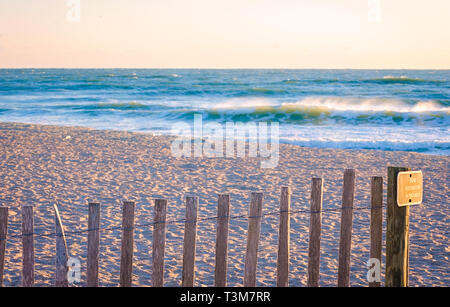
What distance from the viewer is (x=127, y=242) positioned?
358cm

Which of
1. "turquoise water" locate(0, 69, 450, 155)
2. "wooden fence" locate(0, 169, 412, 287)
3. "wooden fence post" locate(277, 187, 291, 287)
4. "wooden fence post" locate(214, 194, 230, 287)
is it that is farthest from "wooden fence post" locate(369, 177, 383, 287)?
Result: "turquoise water" locate(0, 69, 450, 155)

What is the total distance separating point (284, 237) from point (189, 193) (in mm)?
4847

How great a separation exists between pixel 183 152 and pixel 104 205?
5332 mm

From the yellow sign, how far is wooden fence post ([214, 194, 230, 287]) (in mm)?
1176

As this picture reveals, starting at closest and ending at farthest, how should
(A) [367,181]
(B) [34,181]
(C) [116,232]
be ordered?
(C) [116,232], (B) [34,181], (A) [367,181]

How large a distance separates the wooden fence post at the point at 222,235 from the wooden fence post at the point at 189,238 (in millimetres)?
168

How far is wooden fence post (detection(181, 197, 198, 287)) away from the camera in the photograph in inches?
139

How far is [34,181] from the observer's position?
9.12 m

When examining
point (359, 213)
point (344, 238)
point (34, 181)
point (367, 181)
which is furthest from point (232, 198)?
point (344, 238)

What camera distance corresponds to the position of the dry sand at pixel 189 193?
5.39 m

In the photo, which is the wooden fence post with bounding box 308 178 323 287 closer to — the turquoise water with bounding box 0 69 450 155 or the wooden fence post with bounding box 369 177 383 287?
the wooden fence post with bounding box 369 177 383 287

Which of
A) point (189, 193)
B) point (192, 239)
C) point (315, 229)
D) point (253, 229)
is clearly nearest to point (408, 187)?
point (315, 229)

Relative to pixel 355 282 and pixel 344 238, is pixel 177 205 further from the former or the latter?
pixel 344 238

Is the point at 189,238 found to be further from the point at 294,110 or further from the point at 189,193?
the point at 294,110
